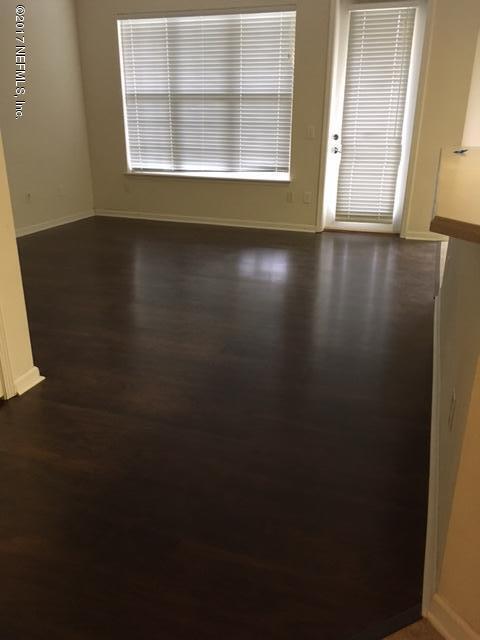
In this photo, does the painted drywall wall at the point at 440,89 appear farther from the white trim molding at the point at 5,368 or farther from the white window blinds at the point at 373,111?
the white trim molding at the point at 5,368

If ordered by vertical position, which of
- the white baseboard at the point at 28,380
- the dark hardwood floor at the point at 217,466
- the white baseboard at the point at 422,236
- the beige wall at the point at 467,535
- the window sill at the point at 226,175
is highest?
the window sill at the point at 226,175

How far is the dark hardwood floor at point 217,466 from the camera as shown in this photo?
1.41 metres

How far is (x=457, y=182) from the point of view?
5.09 feet

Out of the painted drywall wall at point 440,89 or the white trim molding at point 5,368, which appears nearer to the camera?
the white trim molding at point 5,368

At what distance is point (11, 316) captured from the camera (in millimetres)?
2418

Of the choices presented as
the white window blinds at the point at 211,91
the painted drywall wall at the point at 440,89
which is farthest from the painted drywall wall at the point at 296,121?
the white window blinds at the point at 211,91

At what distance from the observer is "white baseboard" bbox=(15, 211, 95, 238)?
19.0 feet

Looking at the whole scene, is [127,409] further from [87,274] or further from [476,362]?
[87,274]

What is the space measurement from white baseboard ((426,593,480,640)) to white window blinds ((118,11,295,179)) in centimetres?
536

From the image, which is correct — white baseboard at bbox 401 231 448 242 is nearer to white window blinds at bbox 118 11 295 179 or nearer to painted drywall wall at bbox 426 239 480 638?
white window blinds at bbox 118 11 295 179

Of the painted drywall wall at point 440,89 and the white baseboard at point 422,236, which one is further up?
the painted drywall wall at point 440,89

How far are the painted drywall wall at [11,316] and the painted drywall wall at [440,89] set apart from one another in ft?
14.0

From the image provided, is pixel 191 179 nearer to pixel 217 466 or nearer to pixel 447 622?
pixel 217 466

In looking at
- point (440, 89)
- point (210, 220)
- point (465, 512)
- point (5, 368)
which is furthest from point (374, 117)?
point (465, 512)
